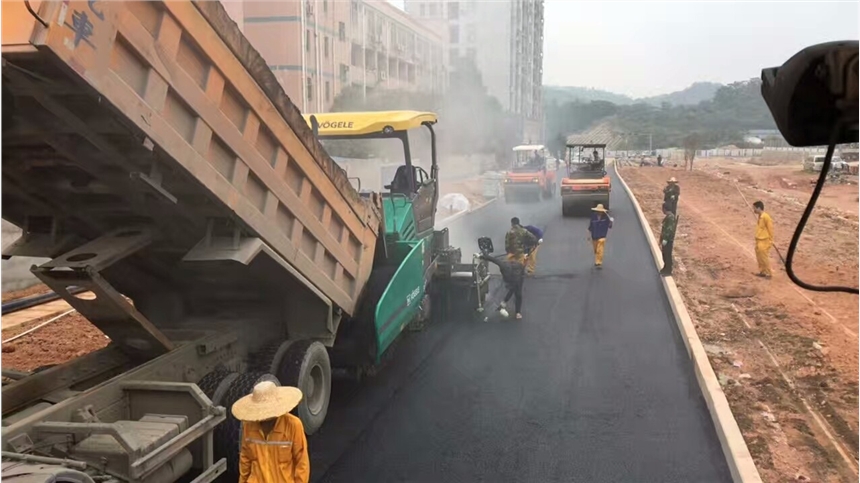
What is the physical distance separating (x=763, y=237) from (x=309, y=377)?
8630 mm

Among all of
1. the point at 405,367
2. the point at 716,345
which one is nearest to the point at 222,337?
the point at 405,367

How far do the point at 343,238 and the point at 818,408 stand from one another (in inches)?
168

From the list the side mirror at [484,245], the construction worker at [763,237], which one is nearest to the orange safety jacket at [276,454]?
the side mirror at [484,245]

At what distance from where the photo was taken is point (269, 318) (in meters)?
5.33

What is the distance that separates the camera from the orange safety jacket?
3.40 m

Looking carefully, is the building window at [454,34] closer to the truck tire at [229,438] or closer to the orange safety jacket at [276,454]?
the truck tire at [229,438]

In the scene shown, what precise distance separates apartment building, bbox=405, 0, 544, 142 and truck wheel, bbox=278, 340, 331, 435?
2727 centimetres

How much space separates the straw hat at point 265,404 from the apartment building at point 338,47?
1873 centimetres

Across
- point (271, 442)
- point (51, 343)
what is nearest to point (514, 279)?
point (51, 343)

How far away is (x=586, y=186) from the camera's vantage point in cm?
1895

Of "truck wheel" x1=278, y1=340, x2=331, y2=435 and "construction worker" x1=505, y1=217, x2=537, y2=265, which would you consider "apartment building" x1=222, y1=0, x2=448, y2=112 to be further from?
"truck wheel" x1=278, y1=340, x2=331, y2=435

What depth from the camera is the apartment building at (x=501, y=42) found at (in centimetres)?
3189

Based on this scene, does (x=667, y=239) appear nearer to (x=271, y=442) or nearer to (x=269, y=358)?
(x=269, y=358)

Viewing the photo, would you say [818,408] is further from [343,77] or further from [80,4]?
[343,77]
